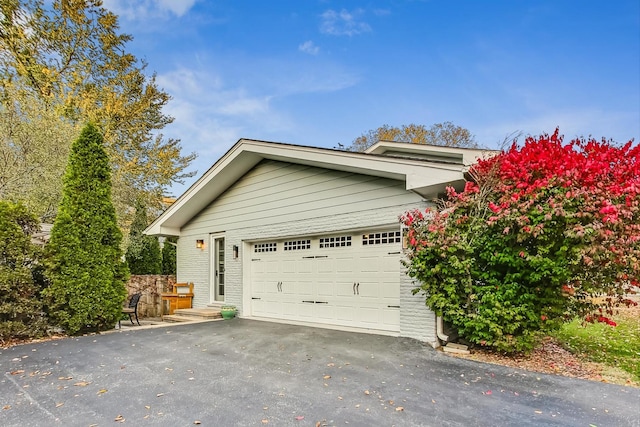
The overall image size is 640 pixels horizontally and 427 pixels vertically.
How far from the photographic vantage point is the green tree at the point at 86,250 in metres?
6.88

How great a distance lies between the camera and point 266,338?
6.57 m

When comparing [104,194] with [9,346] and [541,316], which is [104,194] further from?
[541,316]

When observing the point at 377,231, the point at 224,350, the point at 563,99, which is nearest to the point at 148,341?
the point at 224,350

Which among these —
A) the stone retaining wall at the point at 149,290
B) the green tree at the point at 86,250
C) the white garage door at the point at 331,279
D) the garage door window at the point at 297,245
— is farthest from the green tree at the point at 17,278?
the garage door window at the point at 297,245

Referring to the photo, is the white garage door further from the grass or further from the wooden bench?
the grass

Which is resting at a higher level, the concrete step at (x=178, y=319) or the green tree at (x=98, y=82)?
the green tree at (x=98, y=82)

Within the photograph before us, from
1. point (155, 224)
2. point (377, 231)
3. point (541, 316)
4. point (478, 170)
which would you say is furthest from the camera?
point (155, 224)

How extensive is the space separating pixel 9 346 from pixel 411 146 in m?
9.26

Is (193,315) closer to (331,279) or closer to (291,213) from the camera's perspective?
(291,213)

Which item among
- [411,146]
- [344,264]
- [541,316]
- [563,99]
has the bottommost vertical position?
[541,316]

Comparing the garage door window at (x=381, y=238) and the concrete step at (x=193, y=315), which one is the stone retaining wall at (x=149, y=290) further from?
the garage door window at (x=381, y=238)

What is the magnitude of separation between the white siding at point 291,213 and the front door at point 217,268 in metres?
0.21

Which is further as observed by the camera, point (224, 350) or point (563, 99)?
point (563, 99)

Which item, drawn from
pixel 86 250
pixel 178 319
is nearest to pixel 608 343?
pixel 178 319
